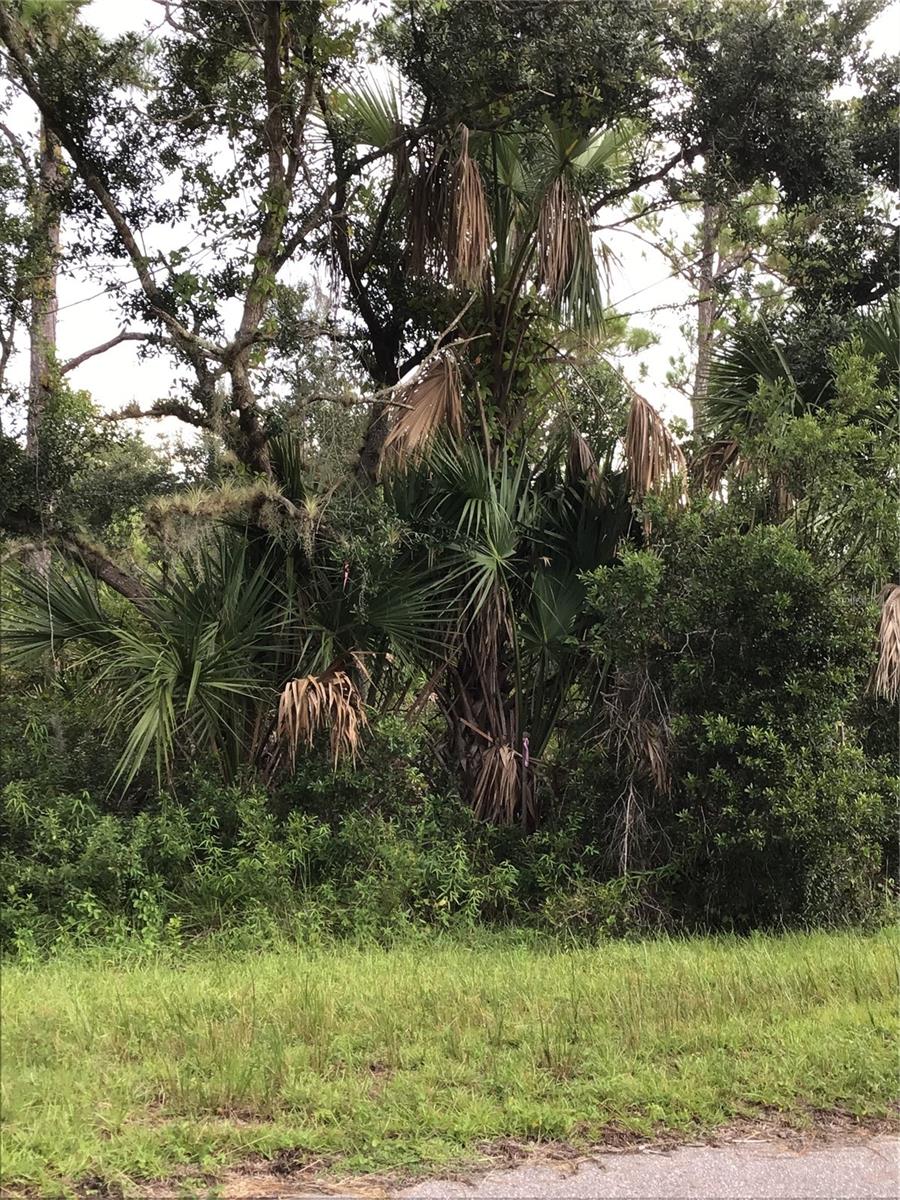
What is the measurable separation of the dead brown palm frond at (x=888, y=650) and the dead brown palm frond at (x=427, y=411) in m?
3.80

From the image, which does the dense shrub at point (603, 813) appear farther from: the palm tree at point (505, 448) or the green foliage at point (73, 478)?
the green foliage at point (73, 478)

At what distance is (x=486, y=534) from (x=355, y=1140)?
220 inches

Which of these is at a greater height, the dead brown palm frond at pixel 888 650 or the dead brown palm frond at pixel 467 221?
the dead brown palm frond at pixel 467 221

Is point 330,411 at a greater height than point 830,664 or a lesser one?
greater

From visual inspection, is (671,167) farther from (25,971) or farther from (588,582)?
(25,971)

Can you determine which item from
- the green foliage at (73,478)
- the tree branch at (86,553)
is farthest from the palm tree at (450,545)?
the green foliage at (73,478)

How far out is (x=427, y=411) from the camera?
356 inches

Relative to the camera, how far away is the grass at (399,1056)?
373 centimetres

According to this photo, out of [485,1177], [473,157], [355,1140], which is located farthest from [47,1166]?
[473,157]

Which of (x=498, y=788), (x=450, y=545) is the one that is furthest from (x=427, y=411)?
(x=498, y=788)

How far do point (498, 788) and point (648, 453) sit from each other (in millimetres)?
3176

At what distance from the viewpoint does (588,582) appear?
326 inches

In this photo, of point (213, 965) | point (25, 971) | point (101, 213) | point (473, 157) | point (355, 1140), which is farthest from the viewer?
point (473, 157)

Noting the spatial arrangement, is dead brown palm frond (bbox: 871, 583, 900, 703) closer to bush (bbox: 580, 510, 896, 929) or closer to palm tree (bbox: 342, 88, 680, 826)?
bush (bbox: 580, 510, 896, 929)
